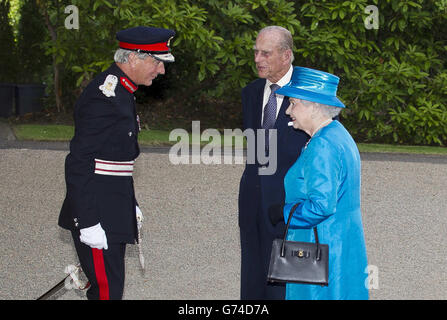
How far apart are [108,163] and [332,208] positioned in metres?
1.22

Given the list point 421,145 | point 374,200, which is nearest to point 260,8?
point 421,145

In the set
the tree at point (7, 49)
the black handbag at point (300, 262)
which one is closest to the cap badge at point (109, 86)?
the black handbag at point (300, 262)

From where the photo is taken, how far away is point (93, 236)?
11.5 feet

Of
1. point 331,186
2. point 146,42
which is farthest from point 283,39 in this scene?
point 331,186

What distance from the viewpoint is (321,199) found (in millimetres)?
3107

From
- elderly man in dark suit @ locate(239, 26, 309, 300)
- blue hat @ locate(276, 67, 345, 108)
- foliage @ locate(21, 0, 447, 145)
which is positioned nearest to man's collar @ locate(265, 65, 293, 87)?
elderly man in dark suit @ locate(239, 26, 309, 300)

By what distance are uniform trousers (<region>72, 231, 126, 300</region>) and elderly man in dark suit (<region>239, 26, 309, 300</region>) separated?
0.83 meters

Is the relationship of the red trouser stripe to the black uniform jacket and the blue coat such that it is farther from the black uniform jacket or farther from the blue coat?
the blue coat

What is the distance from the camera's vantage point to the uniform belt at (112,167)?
3574 millimetres

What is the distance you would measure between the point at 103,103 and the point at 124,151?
28 cm

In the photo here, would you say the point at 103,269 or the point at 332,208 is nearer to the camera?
the point at 332,208

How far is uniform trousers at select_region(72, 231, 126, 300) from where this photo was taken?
361 cm

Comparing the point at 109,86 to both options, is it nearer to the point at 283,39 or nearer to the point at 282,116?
the point at 282,116

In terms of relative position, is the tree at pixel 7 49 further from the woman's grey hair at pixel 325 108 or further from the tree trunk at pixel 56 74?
the woman's grey hair at pixel 325 108
